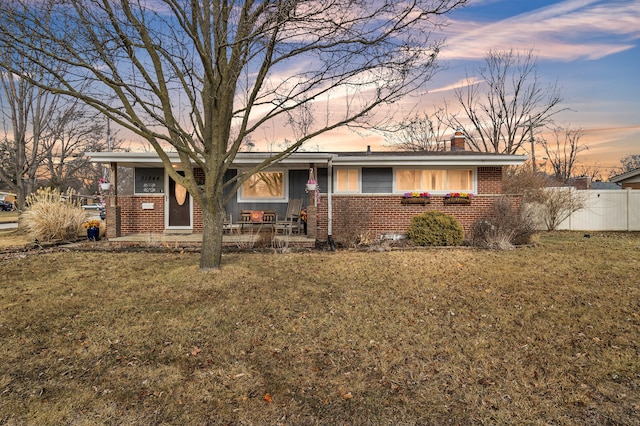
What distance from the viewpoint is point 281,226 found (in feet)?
37.7

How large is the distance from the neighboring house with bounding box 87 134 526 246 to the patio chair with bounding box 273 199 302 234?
334 millimetres

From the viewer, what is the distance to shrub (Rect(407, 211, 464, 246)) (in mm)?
10133

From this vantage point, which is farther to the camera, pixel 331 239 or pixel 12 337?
pixel 331 239

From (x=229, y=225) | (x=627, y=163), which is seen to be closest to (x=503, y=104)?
(x=229, y=225)

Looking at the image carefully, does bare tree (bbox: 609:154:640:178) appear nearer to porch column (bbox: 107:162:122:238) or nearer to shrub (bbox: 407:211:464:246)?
shrub (bbox: 407:211:464:246)

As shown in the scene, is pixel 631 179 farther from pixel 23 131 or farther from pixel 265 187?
pixel 23 131

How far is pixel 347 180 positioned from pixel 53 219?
29.5 feet

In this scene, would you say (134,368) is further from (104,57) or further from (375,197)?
(375,197)

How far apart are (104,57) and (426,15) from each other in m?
4.99

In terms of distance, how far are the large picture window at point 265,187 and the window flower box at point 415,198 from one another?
3988 millimetres

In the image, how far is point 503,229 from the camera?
10336 mm

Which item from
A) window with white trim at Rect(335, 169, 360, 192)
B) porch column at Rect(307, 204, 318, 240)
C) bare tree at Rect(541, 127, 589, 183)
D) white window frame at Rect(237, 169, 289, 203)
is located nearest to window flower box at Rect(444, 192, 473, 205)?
window with white trim at Rect(335, 169, 360, 192)

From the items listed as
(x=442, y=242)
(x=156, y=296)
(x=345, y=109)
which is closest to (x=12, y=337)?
(x=156, y=296)

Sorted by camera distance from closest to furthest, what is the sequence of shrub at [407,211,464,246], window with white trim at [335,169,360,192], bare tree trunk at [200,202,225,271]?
bare tree trunk at [200,202,225,271], shrub at [407,211,464,246], window with white trim at [335,169,360,192]
